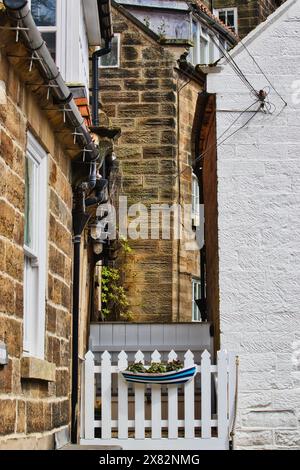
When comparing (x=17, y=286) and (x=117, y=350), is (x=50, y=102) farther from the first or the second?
(x=117, y=350)

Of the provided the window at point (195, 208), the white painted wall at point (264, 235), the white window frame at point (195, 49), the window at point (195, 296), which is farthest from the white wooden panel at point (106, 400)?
the white window frame at point (195, 49)

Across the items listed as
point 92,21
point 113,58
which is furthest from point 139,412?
point 113,58

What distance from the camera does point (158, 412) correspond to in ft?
34.9

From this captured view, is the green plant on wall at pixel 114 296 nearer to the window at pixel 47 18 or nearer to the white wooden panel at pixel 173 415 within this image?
the white wooden panel at pixel 173 415

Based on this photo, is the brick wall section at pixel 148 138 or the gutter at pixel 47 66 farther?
the brick wall section at pixel 148 138

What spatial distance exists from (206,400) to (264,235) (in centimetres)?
191

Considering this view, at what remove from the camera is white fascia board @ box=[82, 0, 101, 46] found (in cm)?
1245

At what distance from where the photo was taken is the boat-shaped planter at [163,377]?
1054 cm

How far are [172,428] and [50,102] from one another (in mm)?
3858

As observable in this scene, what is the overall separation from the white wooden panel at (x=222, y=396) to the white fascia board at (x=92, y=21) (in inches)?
178

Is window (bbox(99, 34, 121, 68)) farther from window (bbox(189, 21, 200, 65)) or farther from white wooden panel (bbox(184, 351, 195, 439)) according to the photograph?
white wooden panel (bbox(184, 351, 195, 439))

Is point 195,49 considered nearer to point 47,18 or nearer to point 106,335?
point 106,335
